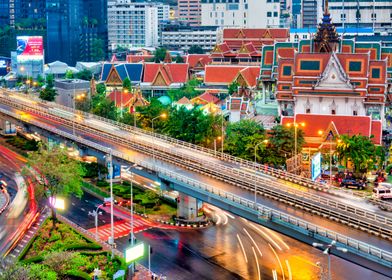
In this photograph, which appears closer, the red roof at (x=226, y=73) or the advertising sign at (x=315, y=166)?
the advertising sign at (x=315, y=166)

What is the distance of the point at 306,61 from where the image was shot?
10706cm

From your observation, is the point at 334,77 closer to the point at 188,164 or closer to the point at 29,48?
the point at 188,164

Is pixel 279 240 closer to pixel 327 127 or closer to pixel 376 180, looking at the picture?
pixel 376 180

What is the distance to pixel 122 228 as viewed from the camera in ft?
234

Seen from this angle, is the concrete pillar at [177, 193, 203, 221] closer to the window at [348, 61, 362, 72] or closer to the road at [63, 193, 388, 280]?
the road at [63, 193, 388, 280]

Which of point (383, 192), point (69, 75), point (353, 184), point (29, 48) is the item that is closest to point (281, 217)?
point (383, 192)

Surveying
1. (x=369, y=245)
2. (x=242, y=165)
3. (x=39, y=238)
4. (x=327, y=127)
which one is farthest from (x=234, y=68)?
(x=369, y=245)

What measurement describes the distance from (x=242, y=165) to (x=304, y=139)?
54.3 feet

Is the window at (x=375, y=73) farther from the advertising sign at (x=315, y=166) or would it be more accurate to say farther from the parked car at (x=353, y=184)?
the advertising sign at (x=315, y=166)

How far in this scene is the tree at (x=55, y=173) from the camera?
6988 cm

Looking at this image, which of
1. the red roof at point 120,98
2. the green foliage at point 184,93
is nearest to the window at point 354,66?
the red roof at point 120,98

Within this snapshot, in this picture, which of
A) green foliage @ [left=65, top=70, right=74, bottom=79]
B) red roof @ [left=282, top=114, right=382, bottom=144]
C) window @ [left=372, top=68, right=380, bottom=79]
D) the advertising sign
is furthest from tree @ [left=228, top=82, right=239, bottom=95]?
the advertising sign

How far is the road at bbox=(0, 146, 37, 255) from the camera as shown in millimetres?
69300

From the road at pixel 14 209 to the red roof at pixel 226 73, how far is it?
62.4 meters
